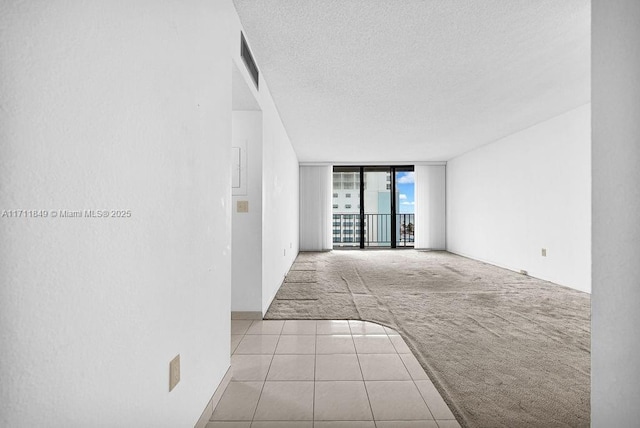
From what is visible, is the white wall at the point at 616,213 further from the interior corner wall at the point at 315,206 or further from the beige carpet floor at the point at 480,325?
the interior corner wall at the point at 315,206

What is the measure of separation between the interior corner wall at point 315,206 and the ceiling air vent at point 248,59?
592cm

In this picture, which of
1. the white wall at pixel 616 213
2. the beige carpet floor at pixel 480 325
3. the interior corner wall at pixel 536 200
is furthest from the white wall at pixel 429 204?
the white wall at pixel 616 213

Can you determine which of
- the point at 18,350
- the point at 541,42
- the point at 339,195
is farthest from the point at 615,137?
the point at 339,195

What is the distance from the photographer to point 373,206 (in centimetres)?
1038

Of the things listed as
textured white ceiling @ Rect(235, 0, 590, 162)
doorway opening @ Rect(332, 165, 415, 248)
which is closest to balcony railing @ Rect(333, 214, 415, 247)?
doorway opening @ Rect(332, 165, 415, 248)

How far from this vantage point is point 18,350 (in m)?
0.67

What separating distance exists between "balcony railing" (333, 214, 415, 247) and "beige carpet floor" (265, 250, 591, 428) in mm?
4052

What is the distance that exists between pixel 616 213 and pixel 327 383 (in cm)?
171

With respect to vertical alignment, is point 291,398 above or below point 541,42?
below

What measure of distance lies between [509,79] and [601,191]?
2875 millimetres

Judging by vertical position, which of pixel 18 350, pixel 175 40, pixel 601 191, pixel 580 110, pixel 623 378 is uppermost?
pixel 580 110

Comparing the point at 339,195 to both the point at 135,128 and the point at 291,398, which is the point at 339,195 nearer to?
the point at 291,398

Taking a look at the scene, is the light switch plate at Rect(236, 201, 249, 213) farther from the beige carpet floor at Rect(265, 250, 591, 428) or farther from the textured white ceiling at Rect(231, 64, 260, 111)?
the beige carpet floor at Rect(265, 250, 591, 428)

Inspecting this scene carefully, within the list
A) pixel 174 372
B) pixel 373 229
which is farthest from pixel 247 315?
pixel 373 229
